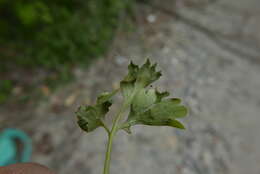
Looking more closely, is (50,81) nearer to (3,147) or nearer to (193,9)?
(3,147)

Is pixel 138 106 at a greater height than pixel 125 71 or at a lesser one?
lesser

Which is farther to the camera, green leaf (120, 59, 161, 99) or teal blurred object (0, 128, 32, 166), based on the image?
teal blurred object (0, 128, 32, 166)

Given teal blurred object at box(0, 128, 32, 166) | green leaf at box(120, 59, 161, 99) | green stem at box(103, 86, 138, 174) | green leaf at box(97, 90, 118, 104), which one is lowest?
green stem at box(103, 86, 138, 174)

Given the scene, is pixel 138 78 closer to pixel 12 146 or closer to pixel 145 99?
pixel 145 99

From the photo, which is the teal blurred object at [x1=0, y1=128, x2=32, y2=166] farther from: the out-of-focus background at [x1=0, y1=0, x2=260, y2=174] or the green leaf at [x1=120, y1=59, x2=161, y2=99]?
the green leaf at [x1=120, y1=59, x2=161, y2=99]

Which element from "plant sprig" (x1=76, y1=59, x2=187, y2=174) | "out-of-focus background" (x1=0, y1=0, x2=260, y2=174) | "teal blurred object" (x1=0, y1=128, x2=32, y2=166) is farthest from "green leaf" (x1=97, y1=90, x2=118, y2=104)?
"teal blurred object" (x1=0, y1=128, x2=32, y2=166)

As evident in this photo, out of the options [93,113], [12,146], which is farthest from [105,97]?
[12,146]

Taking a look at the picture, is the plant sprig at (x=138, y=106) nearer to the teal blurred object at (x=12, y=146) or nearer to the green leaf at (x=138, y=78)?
the green leaf at (x=138, y=78)
